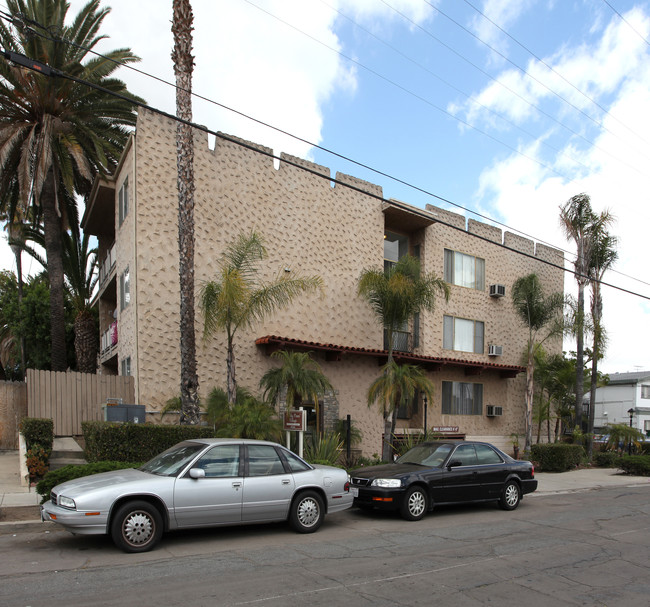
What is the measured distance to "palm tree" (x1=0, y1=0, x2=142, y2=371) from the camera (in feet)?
60.3

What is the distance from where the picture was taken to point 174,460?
882cm

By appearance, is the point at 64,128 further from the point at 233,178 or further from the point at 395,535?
the point at 395,535

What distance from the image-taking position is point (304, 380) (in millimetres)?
15859

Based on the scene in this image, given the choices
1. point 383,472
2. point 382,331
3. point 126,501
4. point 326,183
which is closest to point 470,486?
point 383,472

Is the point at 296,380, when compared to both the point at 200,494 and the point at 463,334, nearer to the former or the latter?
the point at 200,494

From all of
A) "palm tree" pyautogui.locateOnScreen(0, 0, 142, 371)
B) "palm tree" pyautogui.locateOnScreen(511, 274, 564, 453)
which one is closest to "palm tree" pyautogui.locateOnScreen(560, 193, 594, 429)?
"palm tree" pyautogui.locateOnScreen(511, 274, 564, 453)

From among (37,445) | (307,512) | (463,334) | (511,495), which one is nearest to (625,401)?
(463,334)

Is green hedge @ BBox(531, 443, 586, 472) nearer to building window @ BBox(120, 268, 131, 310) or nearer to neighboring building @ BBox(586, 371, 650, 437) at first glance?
building window @ BBox(120, 268, 131, 310)

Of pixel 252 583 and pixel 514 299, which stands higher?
pixel 514 299

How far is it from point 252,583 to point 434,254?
752 inches

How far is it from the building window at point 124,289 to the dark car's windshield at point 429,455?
405 inches

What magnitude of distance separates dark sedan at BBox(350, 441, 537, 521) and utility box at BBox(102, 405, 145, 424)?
19.8ft

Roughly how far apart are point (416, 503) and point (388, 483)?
2.19 feet

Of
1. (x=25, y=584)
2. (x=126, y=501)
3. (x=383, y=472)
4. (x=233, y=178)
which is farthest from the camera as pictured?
(x=233, y=178)
